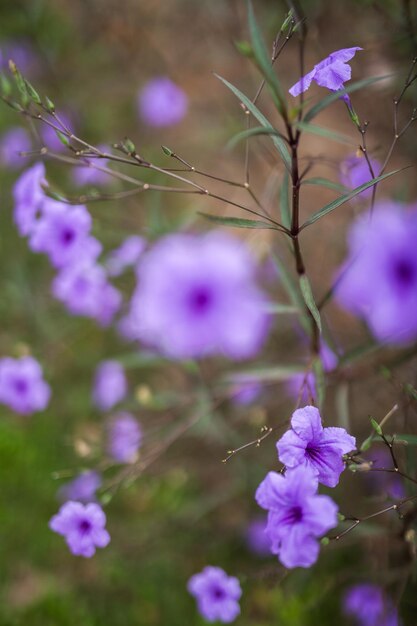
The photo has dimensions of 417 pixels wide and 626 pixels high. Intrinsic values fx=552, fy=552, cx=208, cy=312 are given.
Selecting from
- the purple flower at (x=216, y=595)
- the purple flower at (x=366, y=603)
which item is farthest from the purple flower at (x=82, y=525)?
the purple flower at (x=366, y=603)

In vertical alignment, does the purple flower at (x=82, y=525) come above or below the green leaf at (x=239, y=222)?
below

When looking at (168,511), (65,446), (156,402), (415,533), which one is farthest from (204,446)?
(415,533)

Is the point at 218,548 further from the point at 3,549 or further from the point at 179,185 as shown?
the point at 179,185

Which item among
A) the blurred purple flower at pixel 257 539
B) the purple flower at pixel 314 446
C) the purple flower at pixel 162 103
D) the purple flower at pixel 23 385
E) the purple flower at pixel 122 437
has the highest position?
the purple flower at pixel 162 103

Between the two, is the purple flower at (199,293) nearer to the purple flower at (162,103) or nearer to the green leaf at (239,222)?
the green leaf at (239,222)

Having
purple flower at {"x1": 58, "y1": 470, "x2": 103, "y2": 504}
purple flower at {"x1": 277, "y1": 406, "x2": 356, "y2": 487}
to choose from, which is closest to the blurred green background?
purple flower at {"x1": 58, "y1": 470, "x2": 103, "y2": 504}

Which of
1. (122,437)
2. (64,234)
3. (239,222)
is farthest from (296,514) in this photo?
(122,437)

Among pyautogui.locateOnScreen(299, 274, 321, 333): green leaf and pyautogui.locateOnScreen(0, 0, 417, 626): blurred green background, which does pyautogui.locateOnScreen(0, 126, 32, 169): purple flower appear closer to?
pyautogui.locateOnScreen(0, 0, 417, 626): blurred green background
